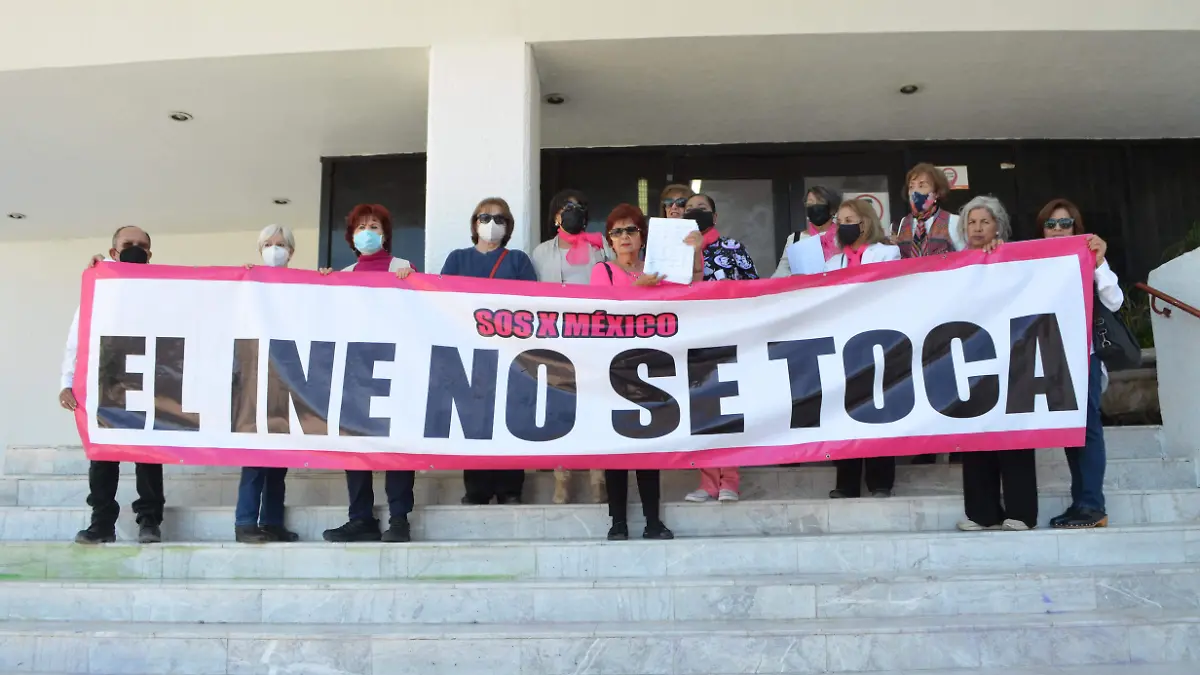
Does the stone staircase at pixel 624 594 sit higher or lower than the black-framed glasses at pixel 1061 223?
lower

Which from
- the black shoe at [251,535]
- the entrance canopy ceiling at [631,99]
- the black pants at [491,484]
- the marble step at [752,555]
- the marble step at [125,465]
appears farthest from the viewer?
the entrance canopy ceiling at [631,99]

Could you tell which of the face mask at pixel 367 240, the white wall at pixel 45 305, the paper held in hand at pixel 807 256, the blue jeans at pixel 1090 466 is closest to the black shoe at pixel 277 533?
the face mask at pixel 367 240

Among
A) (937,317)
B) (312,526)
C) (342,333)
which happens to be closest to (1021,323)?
(937,317)

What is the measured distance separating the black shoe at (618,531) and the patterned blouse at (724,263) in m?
1.36

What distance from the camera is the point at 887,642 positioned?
3385 millimetres

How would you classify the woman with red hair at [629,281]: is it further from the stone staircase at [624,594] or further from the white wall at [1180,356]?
the white wall at [1180,356]

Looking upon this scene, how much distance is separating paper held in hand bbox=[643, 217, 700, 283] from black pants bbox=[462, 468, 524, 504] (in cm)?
127

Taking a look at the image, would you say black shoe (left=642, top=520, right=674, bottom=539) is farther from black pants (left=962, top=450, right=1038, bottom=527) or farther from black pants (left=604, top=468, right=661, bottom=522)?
Answer: black pants (left=962, top=450, right=1038, bottom=527)

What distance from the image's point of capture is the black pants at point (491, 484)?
15.1ft

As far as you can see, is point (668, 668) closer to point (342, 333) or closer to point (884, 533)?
point (884, 533)

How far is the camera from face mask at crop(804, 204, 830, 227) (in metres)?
4.91

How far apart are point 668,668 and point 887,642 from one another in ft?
2.67

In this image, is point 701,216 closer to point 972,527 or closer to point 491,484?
point 491,484

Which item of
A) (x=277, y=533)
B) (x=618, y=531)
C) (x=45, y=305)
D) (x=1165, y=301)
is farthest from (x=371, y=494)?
(x=45, y=305)
